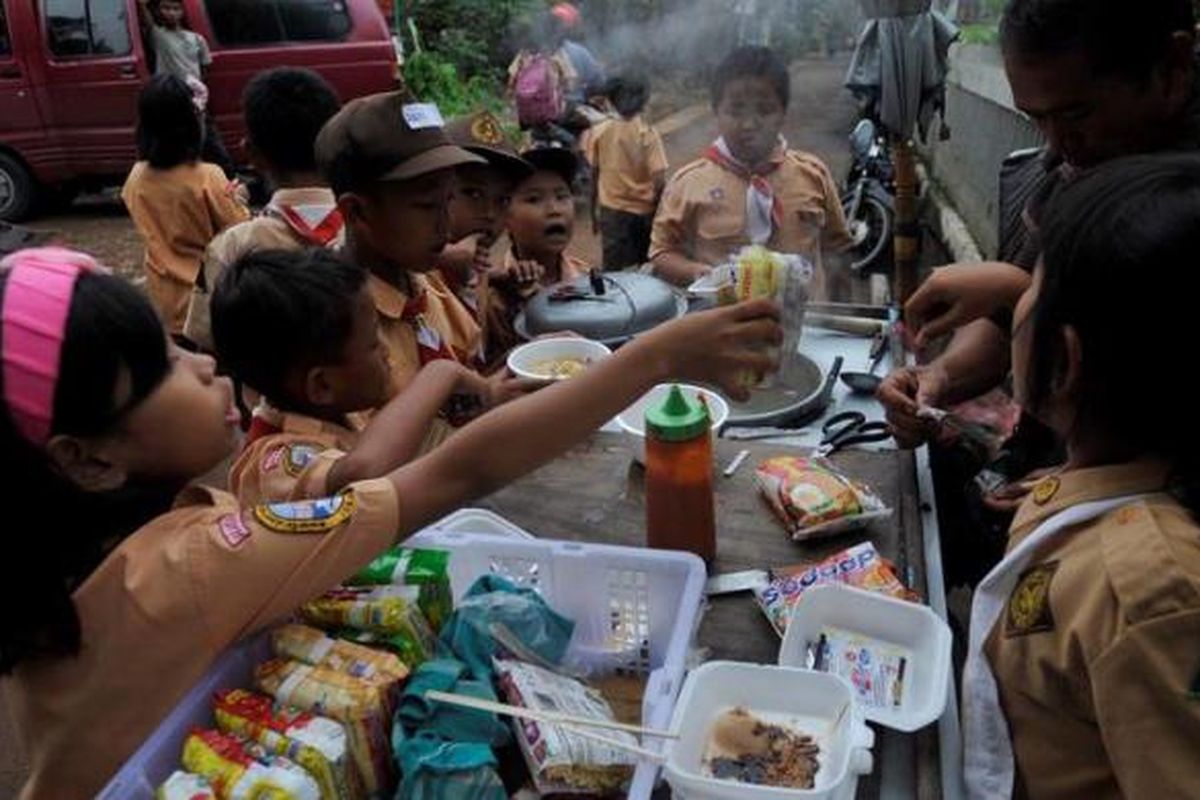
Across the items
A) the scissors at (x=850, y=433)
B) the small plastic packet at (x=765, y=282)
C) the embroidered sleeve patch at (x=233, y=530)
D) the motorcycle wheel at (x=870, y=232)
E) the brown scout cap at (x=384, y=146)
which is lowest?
the motorcycle wheel at (x=870, y=232)

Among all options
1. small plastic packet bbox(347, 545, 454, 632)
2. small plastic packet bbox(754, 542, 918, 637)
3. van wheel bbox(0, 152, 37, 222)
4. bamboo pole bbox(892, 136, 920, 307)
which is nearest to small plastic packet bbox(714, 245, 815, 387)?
small plastic packet bbox(754, 542, 918, 637)

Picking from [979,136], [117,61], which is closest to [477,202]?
[979,136]

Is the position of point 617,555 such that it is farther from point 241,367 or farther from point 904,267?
point 904,267

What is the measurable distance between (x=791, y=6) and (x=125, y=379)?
21.5 ft

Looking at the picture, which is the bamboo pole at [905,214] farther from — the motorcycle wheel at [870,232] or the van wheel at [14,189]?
the van wheel at [14,189]

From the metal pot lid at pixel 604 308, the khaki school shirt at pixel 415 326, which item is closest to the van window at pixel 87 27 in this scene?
the khaki school shirt at pixel 415 326

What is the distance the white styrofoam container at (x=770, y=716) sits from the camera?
1.24 metres

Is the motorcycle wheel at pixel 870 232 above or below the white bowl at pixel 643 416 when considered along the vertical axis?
below

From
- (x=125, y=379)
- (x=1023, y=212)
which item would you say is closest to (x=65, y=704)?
(x=125, y=379)

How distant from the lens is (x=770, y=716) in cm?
144

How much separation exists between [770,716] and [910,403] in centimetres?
92

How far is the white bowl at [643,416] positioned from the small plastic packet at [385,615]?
2.75ft

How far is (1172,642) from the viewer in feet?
3.69

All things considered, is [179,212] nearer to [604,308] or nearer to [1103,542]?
[604,308]
